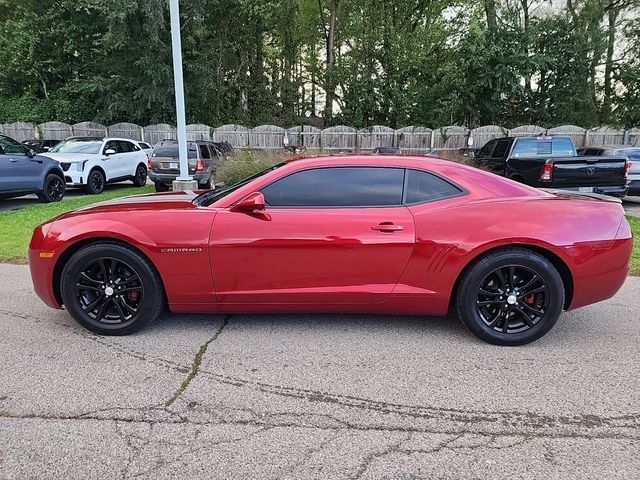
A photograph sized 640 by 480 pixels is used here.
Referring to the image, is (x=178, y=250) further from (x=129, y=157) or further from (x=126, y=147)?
(x=126, y=147)

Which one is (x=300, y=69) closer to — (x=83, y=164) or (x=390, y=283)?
(x=83, y=164)

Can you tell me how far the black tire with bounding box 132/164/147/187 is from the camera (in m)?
15.6

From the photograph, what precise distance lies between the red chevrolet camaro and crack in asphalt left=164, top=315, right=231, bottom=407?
24cm


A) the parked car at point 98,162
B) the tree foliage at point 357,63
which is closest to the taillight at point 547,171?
the parked car at point 98,162

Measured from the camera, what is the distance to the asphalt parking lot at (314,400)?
7.97 feet

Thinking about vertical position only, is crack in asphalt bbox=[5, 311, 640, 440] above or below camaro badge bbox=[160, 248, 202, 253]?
below

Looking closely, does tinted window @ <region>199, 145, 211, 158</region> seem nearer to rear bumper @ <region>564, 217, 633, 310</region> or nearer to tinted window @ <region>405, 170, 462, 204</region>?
tinted window @ <region>405, 170, 462, 204</region>

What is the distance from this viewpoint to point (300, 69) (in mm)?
33000

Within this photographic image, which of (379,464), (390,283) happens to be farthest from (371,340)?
(379,464)

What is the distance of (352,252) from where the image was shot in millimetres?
3729

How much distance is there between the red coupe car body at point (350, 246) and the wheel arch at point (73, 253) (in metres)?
0.01

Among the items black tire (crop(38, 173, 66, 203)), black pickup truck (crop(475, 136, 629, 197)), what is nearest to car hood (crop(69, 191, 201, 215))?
black tire (crop(38, 173, 66, 203))

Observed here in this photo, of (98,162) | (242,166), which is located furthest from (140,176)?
(242,166)

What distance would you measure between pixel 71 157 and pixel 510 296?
12.8 metres
